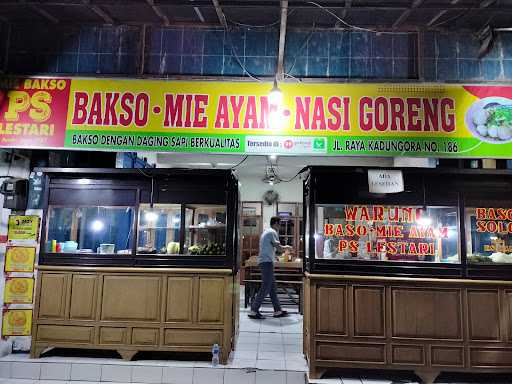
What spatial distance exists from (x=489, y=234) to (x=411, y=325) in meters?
1.79

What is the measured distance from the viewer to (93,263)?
568cm

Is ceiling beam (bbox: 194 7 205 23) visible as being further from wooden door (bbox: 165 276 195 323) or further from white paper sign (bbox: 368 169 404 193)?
wooden door (bbox: 165 276 195 323)

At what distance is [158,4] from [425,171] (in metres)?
4.49

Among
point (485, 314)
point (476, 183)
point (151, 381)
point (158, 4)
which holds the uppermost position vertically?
point (158, 4)

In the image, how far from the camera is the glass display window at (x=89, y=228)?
235 inches

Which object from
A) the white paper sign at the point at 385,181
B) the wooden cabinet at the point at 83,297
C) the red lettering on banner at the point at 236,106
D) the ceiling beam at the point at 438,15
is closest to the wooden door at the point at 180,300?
the wooden cabinet at the point at 83,297

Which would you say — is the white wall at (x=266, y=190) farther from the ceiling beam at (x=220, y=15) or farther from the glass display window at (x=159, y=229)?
the ceiling beam at (x=220, y=15)

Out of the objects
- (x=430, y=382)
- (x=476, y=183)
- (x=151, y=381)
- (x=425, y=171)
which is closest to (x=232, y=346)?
(x=151, y=381)

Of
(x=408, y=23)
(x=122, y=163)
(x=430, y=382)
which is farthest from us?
(x=122, y=163)

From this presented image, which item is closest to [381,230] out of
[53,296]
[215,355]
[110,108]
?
[215,355]

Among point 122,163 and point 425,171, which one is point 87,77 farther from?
point 425,171

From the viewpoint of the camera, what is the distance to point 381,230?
18.6ft

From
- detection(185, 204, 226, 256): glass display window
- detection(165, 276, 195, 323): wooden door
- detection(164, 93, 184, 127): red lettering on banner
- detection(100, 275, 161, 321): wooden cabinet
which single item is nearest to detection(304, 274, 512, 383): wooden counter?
detection(185, 204, 226, 256): glass display window

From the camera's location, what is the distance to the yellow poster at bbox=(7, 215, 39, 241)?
5.84m
